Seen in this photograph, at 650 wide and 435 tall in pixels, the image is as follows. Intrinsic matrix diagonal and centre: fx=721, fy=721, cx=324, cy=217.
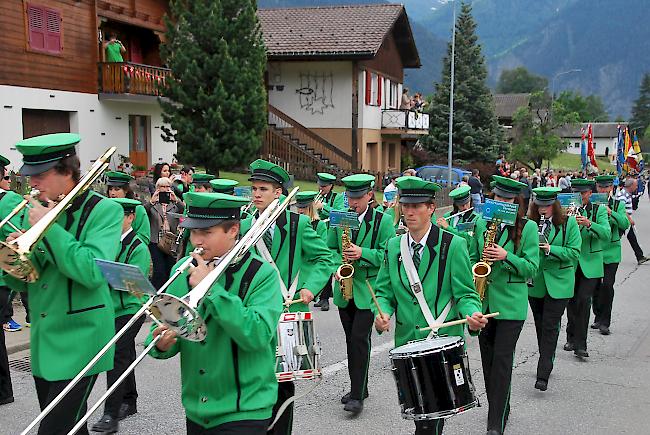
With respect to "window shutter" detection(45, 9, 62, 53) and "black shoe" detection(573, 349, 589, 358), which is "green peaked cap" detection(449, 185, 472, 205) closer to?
"black shoe" detection(573, 349, 589, 358)

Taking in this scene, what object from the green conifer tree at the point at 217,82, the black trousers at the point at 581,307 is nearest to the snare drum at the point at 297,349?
the black trousers at the point at 581,307

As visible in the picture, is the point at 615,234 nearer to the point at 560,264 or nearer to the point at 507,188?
the point at 560,264

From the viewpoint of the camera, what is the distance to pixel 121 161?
67.9ft

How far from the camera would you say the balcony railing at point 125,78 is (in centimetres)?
2125

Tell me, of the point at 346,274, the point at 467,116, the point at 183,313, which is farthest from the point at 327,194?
the point at 467,116

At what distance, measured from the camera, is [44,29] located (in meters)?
19.4

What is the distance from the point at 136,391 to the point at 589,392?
4.51m

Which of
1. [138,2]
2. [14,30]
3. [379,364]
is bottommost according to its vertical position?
[379,364]

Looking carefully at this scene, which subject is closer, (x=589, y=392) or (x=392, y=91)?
(x=589, y=392)

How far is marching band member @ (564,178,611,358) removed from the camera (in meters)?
8.57

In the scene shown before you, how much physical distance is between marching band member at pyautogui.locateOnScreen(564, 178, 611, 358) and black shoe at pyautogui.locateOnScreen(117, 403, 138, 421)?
513cm

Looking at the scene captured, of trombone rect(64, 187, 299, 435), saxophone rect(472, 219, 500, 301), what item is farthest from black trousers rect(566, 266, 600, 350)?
trombone rect(64, 187, 299, 435)

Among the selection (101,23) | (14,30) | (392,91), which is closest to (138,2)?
(101,23)

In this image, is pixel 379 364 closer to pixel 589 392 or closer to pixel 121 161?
pixel 589 392
